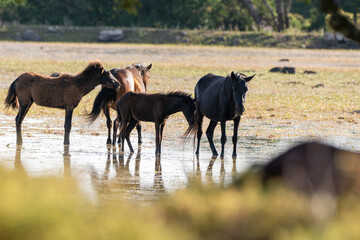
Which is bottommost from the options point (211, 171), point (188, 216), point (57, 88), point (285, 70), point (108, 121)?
point (285, 70)

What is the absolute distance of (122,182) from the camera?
10398mm

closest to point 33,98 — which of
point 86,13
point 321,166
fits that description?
point 321,166

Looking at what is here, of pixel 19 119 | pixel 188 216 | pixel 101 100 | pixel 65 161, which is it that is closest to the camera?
pixel 188 216

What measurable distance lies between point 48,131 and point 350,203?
12.1 metres

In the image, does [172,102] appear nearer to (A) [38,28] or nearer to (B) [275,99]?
(B) [275,99]

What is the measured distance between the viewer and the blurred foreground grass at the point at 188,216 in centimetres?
348

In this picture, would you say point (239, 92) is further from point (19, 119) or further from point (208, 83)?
point (19, 119)

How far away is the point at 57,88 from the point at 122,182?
4.65 metres

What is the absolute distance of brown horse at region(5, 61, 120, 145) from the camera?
47.4 ft

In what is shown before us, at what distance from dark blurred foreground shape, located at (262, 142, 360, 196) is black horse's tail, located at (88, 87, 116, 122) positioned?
1025 cm

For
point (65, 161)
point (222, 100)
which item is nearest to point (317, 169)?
point (65, 161)

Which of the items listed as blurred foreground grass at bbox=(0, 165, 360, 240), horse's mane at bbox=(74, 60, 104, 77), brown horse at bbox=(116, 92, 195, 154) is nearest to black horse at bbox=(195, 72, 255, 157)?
brown horse at bbox=(116, 92, 195, 154)

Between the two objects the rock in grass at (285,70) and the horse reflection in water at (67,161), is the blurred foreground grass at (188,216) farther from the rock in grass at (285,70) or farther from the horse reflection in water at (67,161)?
the rock in grass at (285,70)

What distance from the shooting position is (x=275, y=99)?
78.0 ft
